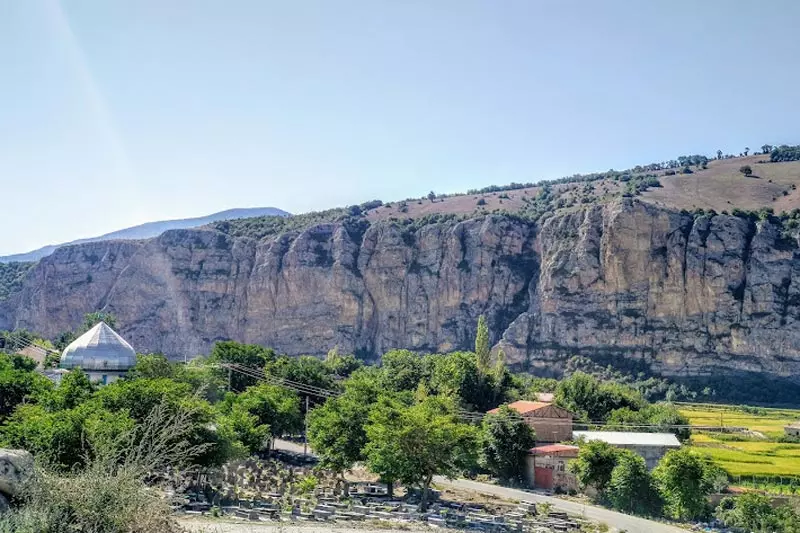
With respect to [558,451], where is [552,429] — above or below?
above

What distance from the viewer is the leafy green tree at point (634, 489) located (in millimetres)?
38969

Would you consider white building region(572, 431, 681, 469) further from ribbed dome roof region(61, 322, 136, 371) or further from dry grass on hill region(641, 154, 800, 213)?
dry grass on hill region(641, 154, 800, 213)

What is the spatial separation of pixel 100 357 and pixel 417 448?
1160 inches

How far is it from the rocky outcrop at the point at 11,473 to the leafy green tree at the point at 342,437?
29.3m

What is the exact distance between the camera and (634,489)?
39.0 m

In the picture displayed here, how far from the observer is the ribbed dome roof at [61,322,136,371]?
5544 cm

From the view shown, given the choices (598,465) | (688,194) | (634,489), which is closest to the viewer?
(634,489)

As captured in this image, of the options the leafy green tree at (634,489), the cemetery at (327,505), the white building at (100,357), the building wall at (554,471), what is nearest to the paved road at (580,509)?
the leafy green tree at (634,489)

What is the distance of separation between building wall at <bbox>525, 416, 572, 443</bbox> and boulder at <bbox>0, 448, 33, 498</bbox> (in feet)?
144

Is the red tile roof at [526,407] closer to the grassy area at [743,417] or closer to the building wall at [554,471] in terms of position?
the building wall at [554,471]

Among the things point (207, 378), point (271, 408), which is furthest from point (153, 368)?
point (271, 408)

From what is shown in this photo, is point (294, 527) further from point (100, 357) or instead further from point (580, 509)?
point (100, 357)

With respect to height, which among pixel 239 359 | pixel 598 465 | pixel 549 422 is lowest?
pixel 598 465

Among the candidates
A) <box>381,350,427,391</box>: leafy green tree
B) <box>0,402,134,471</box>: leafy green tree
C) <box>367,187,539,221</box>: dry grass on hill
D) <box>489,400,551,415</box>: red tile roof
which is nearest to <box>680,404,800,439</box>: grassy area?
<box>489,400,551,415</box>: red tile roof
